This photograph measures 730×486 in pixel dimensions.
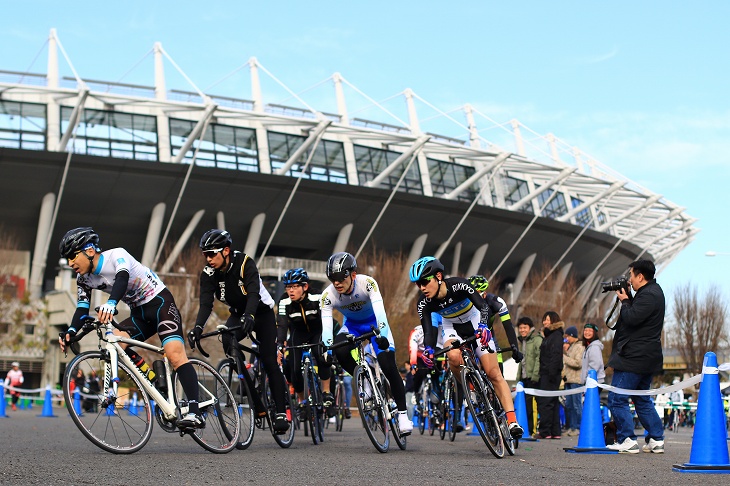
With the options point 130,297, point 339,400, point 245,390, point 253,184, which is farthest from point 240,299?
point 253,184

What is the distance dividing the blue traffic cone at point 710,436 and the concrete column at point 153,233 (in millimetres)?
47428

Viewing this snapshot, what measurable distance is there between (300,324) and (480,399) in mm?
3634

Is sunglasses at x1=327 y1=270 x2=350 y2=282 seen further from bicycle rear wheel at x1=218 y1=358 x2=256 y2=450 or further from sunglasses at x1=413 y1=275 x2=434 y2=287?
bicycle rear wheel at x1=218 y1=358 x2=256 y2=450

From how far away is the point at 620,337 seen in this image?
33.7 feet

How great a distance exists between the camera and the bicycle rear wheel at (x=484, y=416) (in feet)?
29.5

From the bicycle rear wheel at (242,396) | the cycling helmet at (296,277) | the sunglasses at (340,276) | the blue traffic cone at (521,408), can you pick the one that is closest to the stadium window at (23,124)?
the blue traffic cone at (521,408)

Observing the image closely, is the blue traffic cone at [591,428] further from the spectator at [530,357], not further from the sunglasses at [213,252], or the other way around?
the spectator at [530,357]

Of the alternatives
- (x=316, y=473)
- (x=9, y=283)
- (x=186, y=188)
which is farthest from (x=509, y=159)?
(x=316, y=473)

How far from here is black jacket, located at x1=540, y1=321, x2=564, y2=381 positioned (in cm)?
1538

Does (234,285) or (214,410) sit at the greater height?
(234,285)

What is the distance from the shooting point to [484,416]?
909cm

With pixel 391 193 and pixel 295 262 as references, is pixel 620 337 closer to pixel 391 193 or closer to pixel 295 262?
pixel 391 193

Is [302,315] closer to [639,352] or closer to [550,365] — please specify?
[639,352]

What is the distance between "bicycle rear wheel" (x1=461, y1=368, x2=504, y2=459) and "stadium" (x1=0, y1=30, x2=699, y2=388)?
37603 mm
